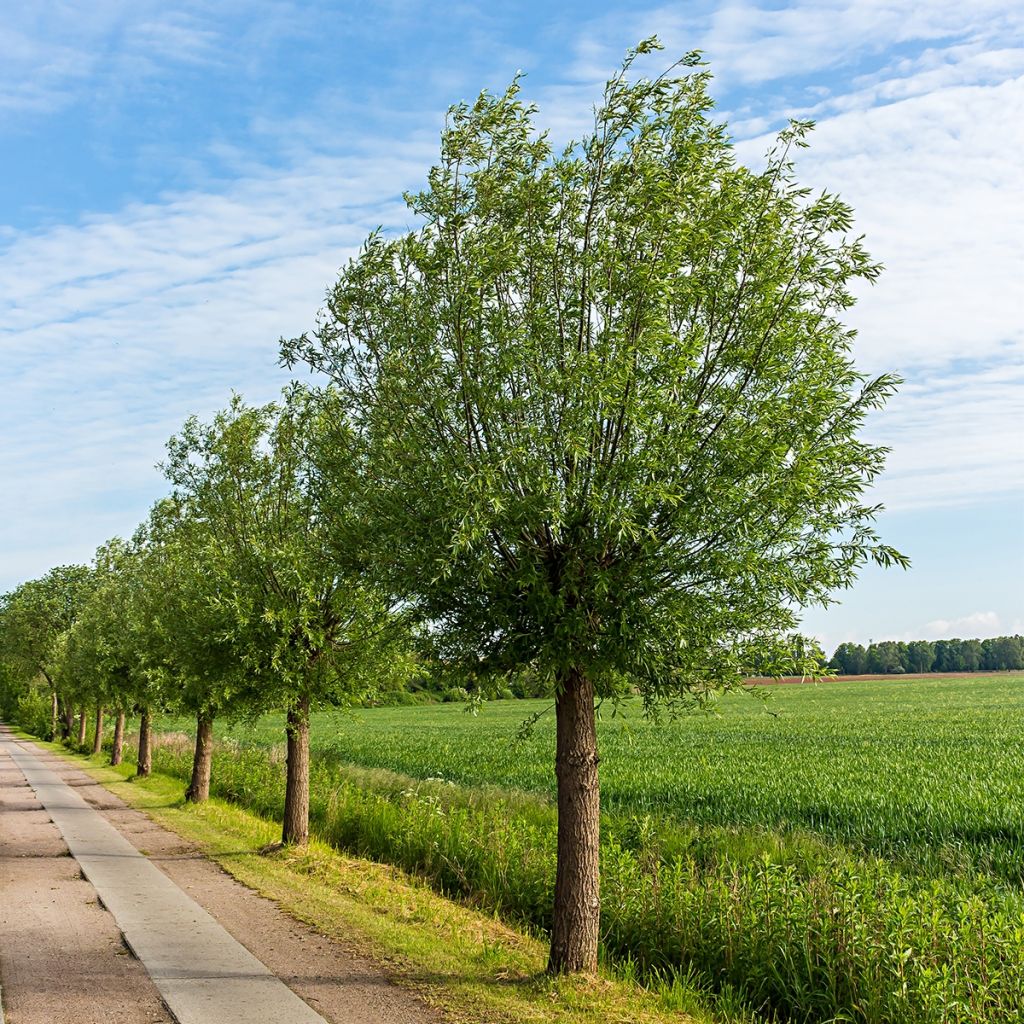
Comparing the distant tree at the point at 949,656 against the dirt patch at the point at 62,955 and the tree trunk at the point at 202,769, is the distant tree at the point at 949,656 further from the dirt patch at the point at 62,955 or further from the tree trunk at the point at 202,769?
the dirt patch at the point at 62,955

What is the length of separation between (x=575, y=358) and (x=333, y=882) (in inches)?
357

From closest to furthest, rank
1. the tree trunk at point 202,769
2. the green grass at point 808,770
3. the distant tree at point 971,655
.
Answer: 1. the green grass at point 808,770
2. the tree trunk at point 202,769
3. the distant tree at point 971,655

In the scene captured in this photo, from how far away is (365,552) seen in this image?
9266mm

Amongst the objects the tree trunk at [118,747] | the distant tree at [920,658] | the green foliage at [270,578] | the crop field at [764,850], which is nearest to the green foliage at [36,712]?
the tree trunk at [118,747]

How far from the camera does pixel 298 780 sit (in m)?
16.2

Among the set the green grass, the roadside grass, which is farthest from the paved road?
the green grass

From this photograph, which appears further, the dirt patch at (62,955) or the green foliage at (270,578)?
the green foliage at (270,578)

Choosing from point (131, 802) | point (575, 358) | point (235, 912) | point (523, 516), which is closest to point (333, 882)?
point (235, 912)

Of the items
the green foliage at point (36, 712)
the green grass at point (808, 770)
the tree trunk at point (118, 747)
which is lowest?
the green foliage at point (36, 712)

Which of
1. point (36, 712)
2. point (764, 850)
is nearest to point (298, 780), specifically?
point (764, 850)

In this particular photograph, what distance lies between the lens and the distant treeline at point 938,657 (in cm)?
14112

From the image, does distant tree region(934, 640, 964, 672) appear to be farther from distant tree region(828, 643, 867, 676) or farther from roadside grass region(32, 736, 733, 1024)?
roadside grass region(32, 736, 733, 1024)

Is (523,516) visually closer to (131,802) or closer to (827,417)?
(827,417)

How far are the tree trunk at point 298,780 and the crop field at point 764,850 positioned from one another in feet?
2.11
